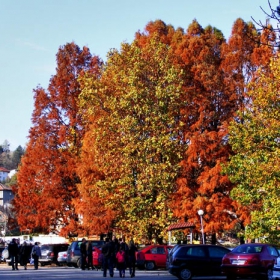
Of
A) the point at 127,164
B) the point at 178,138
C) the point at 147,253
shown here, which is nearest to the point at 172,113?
the point at 178,138

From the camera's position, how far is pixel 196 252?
1120 inches

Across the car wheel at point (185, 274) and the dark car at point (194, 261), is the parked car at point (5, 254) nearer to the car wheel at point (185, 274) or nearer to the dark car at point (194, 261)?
the dark car at point (194, 261)

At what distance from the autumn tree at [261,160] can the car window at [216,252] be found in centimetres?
454

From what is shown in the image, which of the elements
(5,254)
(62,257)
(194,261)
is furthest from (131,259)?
(5,254)

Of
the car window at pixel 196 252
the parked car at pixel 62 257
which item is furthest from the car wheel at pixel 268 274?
the parked car at pixel 62 257

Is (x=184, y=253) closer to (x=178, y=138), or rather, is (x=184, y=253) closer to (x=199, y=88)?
(x=178, y=138)

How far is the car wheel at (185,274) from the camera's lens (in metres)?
27.9

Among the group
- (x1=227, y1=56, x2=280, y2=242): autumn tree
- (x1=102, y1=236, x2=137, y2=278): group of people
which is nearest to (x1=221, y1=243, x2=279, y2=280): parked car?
(x1=102, y1=236, x2=137, y2=278): group of people

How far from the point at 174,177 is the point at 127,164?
9.69 feet

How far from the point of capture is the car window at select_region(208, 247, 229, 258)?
1129 inches

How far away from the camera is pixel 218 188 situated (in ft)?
139

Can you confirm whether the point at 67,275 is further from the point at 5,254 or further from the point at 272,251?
the point at 5,254

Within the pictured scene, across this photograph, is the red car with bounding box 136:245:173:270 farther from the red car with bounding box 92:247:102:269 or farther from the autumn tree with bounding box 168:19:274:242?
the autumn tree with bounding box 168:19:274:242

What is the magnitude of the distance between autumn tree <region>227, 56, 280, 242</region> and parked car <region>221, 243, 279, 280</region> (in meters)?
6.01
